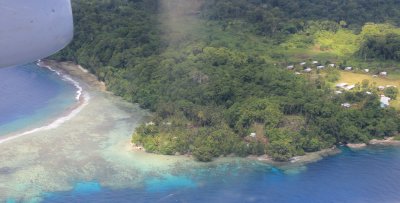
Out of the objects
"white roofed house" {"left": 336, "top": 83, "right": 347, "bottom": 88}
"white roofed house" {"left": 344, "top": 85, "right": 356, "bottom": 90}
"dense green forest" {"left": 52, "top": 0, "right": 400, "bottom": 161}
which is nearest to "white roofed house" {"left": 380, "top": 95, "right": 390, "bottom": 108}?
"dense green forest" {"left": 52, "top": 0, "right": 400, "bottom": 161}

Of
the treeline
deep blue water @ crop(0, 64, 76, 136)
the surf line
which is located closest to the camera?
the surf line

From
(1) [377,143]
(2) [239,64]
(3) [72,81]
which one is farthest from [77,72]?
(1) [377,143]

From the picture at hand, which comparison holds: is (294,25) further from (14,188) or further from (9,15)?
(9,15)

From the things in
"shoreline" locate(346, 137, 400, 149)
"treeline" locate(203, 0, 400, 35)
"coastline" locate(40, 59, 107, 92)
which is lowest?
"shoreline" locate(346, 137, 400, 149)

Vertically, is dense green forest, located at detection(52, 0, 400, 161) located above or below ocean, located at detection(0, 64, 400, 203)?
above

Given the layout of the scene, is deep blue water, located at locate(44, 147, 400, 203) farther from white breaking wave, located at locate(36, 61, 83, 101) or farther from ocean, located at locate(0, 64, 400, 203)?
white breaking wave, located at locate(36, 61, 83, 101)
